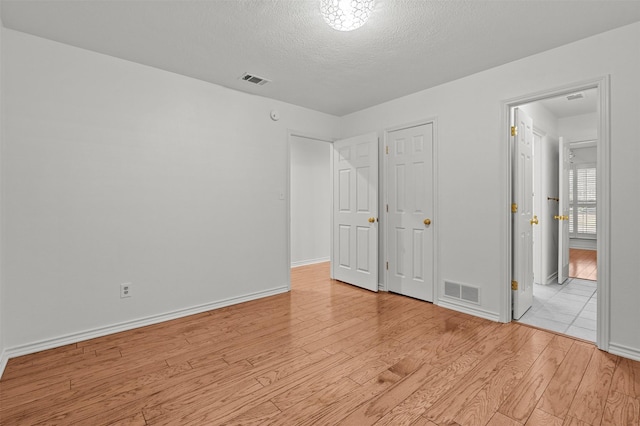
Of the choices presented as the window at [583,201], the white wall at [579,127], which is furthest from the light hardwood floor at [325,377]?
the window at [583,201]

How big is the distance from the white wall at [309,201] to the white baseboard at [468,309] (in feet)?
9.35

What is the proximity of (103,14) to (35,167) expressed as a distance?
129cm

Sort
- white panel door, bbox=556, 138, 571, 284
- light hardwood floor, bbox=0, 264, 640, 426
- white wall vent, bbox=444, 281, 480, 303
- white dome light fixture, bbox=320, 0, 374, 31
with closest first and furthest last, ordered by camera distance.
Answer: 1. light hardwood floor, bbox=0, 264, 640, 426
2. white dome light fixture, bbox=320, 0, 374, 31
3. white wall vent, bbox=444, 281, 480, 303
4. white panel door, bbox=556, 138, 571, 284

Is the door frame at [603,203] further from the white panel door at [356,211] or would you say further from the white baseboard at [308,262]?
the white baseboard at [308,262]

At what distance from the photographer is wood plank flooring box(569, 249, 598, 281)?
15.6ft

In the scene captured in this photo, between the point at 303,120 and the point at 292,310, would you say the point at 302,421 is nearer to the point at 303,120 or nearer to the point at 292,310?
the point at 292,310

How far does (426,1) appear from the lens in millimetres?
2021

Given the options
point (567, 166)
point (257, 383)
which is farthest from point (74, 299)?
point (567, 166)

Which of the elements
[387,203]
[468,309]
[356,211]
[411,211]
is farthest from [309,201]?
[468,309]

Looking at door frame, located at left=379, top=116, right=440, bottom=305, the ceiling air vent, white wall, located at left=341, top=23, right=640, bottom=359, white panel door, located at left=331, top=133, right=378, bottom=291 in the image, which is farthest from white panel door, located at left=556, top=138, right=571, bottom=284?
the ceiling air vent

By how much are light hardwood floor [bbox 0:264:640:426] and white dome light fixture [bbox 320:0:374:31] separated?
2328 millimetres

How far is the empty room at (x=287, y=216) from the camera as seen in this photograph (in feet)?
6.43

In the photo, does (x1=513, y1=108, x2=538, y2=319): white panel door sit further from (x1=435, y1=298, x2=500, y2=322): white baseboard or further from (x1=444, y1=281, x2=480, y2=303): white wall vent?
(x1=444, y1=281, x2=480, y2=303): white wall vent

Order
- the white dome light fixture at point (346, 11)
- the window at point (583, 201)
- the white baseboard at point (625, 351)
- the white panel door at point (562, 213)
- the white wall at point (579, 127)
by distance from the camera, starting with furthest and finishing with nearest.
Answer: the window at point (583, 201)
the white wall at point (579, 127)
the white panel door at point (562, 213)
the white baseboard at point (625, 351)
the white dome light fixture at point (346, 11)
